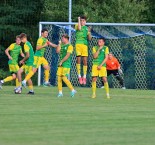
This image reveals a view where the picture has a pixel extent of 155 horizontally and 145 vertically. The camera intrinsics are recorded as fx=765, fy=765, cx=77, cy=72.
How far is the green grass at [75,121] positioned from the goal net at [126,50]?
31.1 ft

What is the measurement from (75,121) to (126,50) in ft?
56.3

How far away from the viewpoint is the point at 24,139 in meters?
12.4

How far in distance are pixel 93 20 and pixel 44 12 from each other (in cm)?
277

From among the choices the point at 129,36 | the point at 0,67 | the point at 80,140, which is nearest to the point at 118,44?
the point at 129,36

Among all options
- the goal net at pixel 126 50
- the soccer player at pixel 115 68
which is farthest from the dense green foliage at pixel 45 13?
the soccer player at pixel 115 68

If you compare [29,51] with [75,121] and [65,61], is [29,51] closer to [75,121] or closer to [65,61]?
[65,61]

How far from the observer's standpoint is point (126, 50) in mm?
32156

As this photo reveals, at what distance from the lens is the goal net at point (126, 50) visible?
3145 cm

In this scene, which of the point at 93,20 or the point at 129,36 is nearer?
the point at 129,36

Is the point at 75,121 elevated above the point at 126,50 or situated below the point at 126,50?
below

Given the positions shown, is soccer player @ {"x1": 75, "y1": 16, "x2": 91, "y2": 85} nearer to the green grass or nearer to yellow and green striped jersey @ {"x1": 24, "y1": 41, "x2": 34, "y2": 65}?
yellow and green striped jersey @ {"x1": 24, "y1": 41, "x2": 34, "y2": 65}

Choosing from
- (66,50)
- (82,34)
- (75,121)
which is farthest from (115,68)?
(75,121)

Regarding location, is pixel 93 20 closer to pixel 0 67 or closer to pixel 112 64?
pixel 0 67

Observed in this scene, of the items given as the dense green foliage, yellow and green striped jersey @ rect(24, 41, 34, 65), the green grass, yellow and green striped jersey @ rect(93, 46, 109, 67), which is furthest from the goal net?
the green grass
